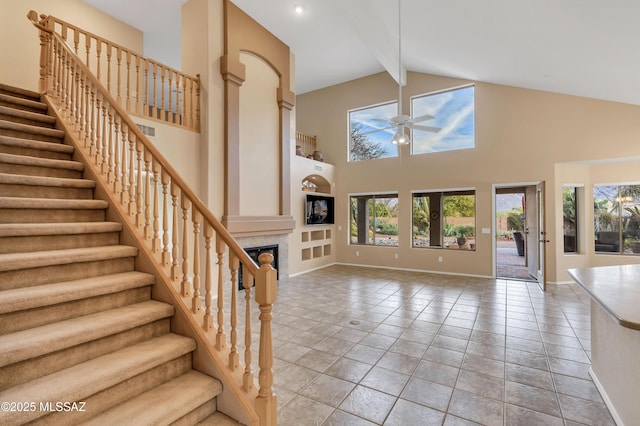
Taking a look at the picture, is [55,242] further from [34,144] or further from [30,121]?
[30,121]

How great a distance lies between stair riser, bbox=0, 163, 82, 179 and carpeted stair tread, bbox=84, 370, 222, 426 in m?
2.24

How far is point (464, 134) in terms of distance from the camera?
23.1 ft

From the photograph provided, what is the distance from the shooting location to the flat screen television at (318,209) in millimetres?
7562

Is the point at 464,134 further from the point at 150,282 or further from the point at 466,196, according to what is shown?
the point at 150,282

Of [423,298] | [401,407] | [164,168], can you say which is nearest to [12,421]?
[164,168]

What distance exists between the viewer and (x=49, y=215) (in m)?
2.27

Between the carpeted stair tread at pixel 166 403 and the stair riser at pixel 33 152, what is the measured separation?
2.55m

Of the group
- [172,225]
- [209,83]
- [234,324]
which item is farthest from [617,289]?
[209,83]

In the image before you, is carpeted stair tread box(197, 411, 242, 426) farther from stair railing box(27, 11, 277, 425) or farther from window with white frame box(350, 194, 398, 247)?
window with white frame box(350, 194, 398, 247)

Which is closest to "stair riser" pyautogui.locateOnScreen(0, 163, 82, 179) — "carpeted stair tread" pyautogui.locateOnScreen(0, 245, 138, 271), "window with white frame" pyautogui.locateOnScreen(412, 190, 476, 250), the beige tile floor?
"carpeted stair tread" pyautogui.locateOnScreen(0, 245, 138, 271)

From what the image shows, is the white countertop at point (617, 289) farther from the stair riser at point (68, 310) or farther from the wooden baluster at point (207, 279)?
the stair riser at point (68, 310)

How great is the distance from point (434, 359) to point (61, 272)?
329 cm

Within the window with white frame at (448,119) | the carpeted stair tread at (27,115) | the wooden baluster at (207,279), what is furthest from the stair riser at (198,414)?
the window with white frame at (448,119)

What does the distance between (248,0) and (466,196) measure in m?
6.32
